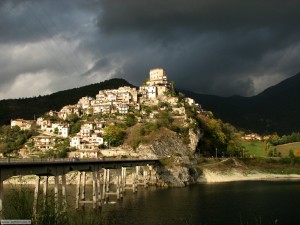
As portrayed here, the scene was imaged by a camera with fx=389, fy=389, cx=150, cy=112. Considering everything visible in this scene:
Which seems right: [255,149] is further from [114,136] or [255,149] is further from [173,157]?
[173,157]

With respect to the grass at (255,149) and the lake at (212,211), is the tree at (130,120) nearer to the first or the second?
the grass at (255,149)

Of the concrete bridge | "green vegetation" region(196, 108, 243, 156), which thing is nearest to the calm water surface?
the concrete bridge

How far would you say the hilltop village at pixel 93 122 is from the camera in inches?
5502

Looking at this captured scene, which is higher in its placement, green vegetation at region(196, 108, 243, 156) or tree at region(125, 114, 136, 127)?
tree at region(125, 114, 136, 127)

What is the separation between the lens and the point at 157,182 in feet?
367

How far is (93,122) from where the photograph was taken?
Answer: 16300 cm

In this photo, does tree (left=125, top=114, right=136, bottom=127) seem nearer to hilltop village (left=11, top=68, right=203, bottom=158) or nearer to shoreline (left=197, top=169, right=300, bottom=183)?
hilltop village (left=11, top=68, right=203, bottom=158)

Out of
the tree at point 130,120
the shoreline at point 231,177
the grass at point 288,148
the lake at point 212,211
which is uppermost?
the tree at point 130,120

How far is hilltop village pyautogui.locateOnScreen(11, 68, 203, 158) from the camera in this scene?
139750 mm

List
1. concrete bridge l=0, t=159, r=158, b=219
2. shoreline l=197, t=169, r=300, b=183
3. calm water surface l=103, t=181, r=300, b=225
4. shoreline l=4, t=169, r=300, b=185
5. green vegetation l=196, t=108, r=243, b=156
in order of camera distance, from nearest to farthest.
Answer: concrete bridge l=0, t=159, r=158, b=219, calm water surface l=103, t=181, r=300, b=225, shoreline l=4, t=169, r=300, b=185, shoreline l=197, t=169, r=300, b=183, green vegetation l=196, t=108, r=243, b=156

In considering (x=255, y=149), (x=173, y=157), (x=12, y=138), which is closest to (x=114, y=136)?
(x=173, y=157)

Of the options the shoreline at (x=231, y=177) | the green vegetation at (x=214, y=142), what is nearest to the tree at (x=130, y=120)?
the green vegetation at (x=214, y=142)

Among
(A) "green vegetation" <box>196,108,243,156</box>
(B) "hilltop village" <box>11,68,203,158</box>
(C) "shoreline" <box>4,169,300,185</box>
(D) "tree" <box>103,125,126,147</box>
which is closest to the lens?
(C) "shoreline" <box>4,169,300,185</box>

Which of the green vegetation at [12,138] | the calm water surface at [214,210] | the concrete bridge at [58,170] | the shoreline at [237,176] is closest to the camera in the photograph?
the concrete bridge at [58,170]
